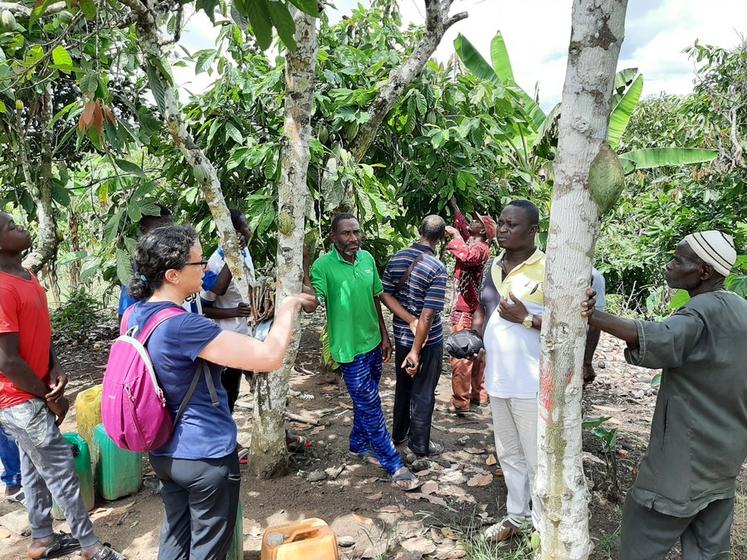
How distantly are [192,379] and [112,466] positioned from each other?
5.73 ft

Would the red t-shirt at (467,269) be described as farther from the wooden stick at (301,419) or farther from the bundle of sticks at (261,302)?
the bundle of sticks at (261,302)

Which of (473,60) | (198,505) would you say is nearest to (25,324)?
(198,505)

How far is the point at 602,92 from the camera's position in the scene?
65.7 inches

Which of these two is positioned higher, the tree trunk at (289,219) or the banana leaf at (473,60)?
the banana leaf at (473,60)

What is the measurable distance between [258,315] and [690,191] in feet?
23.2

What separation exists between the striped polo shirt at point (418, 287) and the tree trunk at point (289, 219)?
818 mm

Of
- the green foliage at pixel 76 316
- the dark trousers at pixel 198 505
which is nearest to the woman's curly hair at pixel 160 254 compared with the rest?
the dark trousers at pixel 198 505

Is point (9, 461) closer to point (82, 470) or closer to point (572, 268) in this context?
point (82, 470)

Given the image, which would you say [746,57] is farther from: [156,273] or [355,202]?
[156,273]

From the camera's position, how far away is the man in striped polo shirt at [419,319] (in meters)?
3.64

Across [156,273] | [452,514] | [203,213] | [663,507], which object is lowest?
[452,514]

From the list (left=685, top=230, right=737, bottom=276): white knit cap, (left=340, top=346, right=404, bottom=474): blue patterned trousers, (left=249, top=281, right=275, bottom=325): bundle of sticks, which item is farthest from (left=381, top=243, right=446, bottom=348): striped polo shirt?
(left=685, top=230, right=737, bottom=276): white knit cap

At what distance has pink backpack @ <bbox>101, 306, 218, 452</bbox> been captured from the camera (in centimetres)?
193

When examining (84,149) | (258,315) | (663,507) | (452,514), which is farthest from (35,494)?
(84,149)
